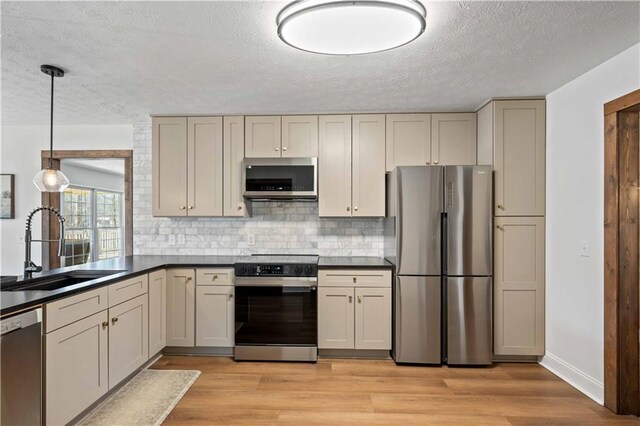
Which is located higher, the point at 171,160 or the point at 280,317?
the point at 171,160

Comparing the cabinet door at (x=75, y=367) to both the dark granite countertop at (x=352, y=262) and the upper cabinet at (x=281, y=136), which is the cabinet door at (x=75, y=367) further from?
the upper cabinet at (x=281, y=136)

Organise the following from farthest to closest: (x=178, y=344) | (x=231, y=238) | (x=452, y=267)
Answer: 1. (x=231, y=238)
2. (x=178, y=344)
3. (x=452, y=267)

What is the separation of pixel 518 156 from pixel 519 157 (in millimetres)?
12

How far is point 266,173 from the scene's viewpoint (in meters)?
3.71

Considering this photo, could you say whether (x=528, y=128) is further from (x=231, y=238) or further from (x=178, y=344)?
(x=178, y=344)

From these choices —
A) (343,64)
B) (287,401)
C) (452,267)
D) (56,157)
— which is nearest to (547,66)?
(343,64)

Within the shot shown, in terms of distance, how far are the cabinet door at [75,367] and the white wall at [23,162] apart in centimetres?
270

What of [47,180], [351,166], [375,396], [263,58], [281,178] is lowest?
[375,396]

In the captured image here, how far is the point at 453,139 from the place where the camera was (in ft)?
12.2

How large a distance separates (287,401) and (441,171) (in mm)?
2236

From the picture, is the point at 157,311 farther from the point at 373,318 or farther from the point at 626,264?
the point at 626,264

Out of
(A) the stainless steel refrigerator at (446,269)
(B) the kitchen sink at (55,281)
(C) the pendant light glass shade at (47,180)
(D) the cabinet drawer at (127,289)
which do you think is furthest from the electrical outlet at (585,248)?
(C) the pendant light glass shade at (47,180)

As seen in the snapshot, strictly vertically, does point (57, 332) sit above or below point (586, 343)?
above

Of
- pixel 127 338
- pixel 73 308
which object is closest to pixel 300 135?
pixel 127 338
